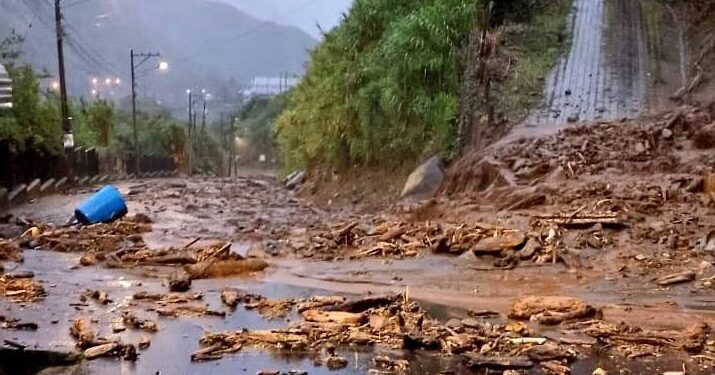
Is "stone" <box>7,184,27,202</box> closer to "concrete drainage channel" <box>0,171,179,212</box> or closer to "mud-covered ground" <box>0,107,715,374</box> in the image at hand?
"concrete drainage channel" <box>0,171,179,212</box>

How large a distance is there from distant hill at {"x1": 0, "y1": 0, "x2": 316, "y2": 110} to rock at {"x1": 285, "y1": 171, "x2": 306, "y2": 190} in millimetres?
21807

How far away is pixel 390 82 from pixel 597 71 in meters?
4.66

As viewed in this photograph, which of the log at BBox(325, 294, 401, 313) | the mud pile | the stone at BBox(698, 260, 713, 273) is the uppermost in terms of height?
the mud pile

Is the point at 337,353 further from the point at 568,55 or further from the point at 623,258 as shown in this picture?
the point at 568,55

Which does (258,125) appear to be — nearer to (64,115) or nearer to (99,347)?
(64,115)

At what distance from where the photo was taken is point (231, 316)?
24.3 feet

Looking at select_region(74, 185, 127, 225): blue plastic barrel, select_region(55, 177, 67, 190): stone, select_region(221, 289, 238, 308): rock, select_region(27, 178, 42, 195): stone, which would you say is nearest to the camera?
select_region(221, 289, 238, 308): rock

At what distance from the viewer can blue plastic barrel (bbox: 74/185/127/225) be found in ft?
46.4

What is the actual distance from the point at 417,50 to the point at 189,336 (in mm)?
12051

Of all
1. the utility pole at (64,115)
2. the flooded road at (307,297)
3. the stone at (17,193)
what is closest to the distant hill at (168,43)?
the utility pole at (64,115)

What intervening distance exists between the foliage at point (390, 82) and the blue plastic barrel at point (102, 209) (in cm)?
630

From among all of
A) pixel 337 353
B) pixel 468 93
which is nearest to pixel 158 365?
pixel 337 353

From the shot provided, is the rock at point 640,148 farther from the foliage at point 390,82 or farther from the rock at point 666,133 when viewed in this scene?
the foliage at point 390,82

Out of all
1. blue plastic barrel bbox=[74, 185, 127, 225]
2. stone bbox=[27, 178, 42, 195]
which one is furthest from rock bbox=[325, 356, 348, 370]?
stone bbox=[27, 178, 42, 195]
